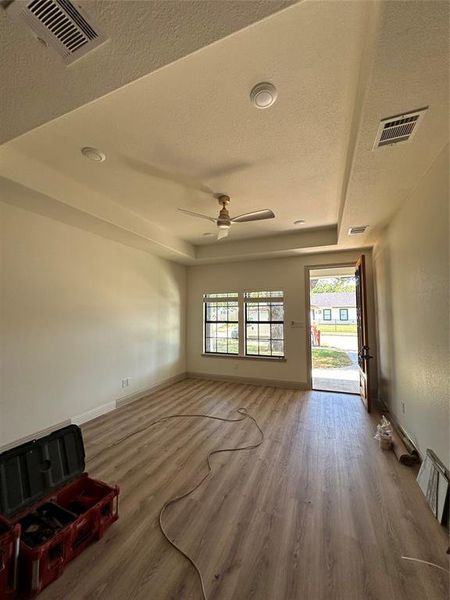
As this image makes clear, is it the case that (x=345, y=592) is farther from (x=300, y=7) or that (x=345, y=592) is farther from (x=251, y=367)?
(x=251, y=367)

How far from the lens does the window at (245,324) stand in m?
5.48

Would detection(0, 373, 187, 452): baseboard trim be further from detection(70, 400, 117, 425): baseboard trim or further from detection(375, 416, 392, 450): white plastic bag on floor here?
detection(375, 416, 392, 450): white plastic bag on floor

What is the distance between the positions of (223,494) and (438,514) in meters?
1.61

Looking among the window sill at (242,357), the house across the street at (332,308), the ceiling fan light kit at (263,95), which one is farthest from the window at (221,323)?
the house across the street at (332,308)

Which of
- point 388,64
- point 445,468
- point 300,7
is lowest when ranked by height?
point 445,468

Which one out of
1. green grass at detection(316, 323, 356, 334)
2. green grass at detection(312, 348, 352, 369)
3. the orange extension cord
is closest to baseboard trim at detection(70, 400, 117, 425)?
the orange extension cord

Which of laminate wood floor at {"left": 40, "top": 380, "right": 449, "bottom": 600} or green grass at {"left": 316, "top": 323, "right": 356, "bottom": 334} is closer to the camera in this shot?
laminate wood floor at {"left": 40, "top": 380, "right": 449, "bottom": 600}

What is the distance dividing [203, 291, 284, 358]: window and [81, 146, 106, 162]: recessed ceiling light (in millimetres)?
3907

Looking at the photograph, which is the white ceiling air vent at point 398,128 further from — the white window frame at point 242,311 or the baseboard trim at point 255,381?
the baseboard trim at point 255,381

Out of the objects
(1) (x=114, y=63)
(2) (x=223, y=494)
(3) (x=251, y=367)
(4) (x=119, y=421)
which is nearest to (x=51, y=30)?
(1) (x=114, y=63)

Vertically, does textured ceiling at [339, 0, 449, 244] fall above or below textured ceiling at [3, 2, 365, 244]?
below

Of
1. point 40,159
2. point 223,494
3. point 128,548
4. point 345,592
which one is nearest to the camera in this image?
point 345,592

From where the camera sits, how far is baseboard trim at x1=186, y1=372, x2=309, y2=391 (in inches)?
→ 201

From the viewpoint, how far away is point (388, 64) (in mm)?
1242
